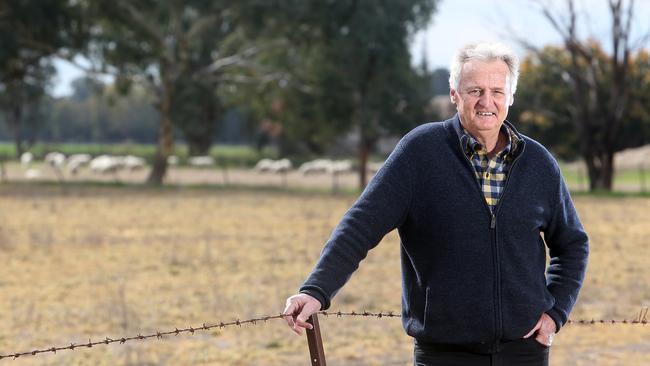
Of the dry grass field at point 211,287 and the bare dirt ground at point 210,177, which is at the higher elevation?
the dry grass field at point 211,287

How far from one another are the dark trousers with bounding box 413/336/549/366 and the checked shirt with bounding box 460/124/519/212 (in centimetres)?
44

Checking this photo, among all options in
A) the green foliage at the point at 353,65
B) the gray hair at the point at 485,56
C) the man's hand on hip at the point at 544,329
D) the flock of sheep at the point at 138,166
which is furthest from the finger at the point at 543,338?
the flock of sheep at the point at 138,166

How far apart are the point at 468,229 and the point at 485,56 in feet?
1.74

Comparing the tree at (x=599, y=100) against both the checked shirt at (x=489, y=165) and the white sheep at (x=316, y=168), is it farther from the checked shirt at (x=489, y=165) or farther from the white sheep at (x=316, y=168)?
the checked shirt at (x=489, y=165)

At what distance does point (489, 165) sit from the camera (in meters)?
3.24

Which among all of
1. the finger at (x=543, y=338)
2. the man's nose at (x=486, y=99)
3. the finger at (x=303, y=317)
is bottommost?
the finger at (x=543, y=338)

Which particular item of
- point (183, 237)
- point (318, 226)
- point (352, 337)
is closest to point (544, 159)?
point (352, 337)

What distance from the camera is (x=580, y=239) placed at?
3.38m

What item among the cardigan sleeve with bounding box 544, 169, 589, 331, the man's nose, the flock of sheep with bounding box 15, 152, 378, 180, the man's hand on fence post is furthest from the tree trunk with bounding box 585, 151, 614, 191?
the man's hand on fence post

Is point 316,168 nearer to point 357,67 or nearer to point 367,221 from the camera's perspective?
point 357,67

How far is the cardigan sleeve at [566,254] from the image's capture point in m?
3.33

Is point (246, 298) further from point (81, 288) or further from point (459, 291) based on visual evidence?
point (459, 291)

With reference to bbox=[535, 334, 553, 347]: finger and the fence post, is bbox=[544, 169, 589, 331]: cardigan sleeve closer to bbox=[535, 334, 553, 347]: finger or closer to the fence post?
bbox=[535, 334, 553, 347]: finger

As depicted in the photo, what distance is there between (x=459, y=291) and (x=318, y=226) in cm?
1735
